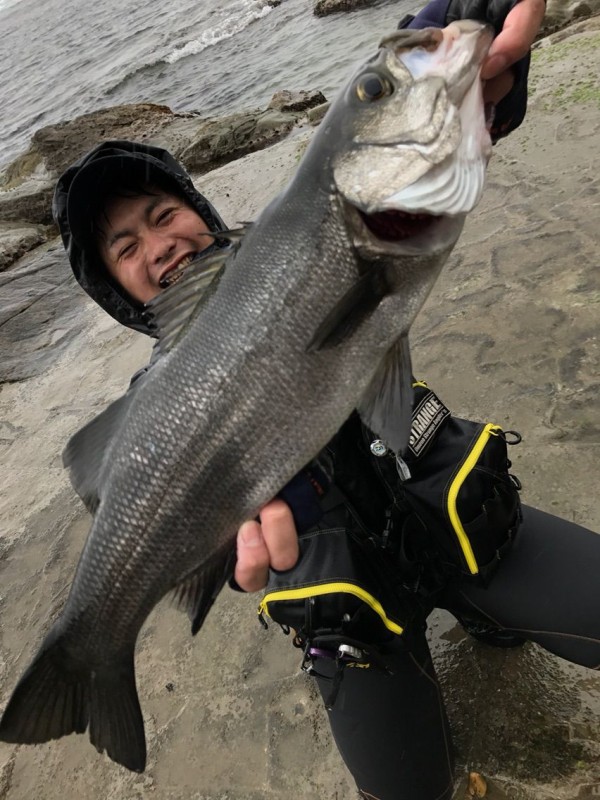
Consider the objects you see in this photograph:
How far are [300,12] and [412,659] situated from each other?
21566 millimetres

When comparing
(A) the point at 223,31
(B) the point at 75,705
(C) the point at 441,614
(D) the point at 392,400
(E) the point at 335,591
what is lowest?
(A) the point at 223,31


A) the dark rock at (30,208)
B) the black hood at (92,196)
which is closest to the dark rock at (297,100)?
the dark rock at (30,208)

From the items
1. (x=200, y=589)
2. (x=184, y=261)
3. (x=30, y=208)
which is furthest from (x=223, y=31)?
(x=200, y=589)

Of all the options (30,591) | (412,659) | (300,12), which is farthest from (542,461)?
(300,12)

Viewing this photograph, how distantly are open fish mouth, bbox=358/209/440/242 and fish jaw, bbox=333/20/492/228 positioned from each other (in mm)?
22

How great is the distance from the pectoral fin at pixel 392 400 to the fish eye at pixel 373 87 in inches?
26.5

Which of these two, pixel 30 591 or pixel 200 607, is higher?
pixel 200 607

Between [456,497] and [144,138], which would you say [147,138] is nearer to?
[144,138]

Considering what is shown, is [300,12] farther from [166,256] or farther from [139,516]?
[139,516]

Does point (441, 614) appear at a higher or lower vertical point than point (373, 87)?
lower

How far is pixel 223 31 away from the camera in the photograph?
21188 mm

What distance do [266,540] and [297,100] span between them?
35.7ft

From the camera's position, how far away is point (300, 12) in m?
19.1

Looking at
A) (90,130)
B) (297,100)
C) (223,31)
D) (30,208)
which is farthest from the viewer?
(223,31)
